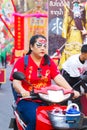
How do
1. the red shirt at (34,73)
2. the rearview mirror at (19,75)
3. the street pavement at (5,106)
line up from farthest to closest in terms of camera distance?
1. the street pavement at (5,106)
2. the red shirt at (34,73)
3. the rearview mirror at (19,75)

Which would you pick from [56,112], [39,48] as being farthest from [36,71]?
[56,112]

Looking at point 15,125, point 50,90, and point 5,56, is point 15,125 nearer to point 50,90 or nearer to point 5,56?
point 50,90

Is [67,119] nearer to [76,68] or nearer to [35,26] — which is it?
[76,68]

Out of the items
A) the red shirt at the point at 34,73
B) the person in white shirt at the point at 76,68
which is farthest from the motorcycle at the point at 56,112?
the person in white shirt at the point at 76,68

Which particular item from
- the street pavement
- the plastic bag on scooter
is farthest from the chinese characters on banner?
the plastic bag on scooter

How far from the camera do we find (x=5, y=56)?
17.6 meters

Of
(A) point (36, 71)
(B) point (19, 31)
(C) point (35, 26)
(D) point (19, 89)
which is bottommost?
(B) point (19, 31)

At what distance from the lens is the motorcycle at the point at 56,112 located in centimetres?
404

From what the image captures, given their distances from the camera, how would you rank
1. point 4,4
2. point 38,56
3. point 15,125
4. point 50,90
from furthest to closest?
point 4,4 < point 15,125 < point 38,56 < point 50,90

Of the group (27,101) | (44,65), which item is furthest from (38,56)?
(27,101)

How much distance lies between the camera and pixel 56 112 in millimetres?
4215

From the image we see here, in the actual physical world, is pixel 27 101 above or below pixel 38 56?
below

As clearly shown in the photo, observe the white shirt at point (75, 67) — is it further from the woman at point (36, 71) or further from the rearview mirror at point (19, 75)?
the rearview mirror at point (19, 75)

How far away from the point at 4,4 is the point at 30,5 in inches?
109
